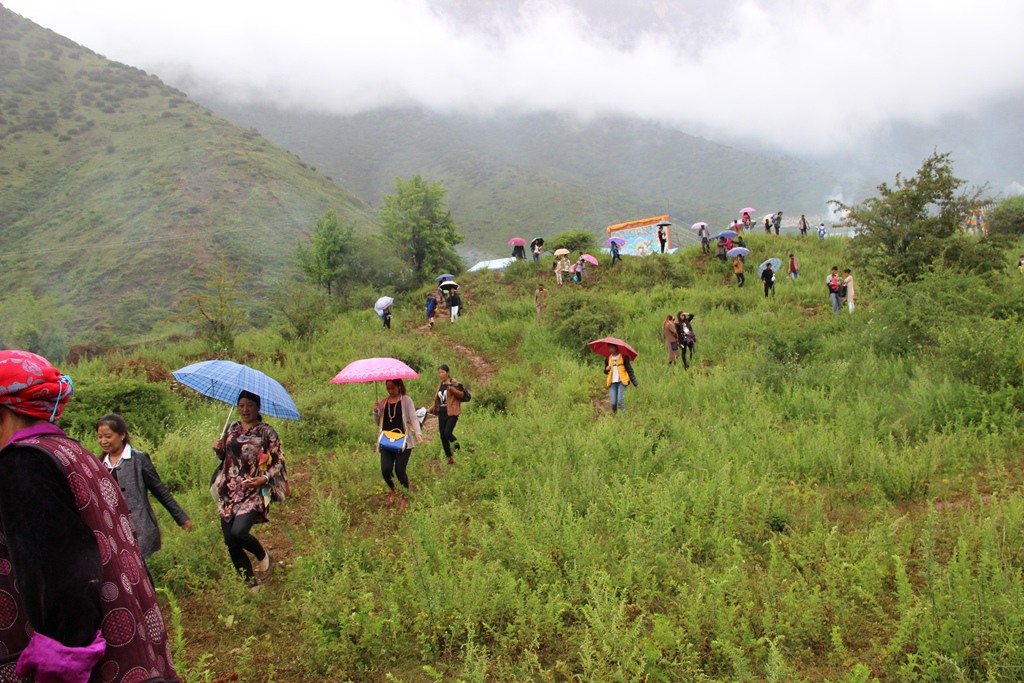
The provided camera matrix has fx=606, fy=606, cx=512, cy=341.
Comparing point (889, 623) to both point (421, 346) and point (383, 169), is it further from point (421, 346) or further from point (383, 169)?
point (383, 169)

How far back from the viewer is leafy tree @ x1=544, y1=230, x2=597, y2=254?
27.7m

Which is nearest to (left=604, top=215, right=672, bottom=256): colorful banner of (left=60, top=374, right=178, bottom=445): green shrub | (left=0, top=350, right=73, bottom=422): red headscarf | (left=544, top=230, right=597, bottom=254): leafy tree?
(left=544, top=230, right=597, bottom=254): leafy tree

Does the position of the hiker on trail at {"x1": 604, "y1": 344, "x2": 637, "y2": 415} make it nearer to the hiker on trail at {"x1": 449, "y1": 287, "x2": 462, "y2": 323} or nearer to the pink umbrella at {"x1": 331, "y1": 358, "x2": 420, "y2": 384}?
the pink umbrella at {"x1": 331, "y1": 358, "x2": 420, "y2": 384}

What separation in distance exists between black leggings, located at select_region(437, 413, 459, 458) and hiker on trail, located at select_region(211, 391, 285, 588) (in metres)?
2.95

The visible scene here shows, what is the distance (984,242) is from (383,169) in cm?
10886

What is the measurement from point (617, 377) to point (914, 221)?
9.69 metres

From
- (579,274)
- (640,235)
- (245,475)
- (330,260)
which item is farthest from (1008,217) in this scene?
(245,475)

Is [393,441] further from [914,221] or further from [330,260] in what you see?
[330,260]

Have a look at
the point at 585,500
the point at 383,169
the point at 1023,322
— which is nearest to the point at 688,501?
the point at 585,500

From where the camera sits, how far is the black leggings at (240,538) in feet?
15.4

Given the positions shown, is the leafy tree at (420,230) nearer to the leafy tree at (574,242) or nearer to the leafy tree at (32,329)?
the leafy tree at (574,242)

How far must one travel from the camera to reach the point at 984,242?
1378cm

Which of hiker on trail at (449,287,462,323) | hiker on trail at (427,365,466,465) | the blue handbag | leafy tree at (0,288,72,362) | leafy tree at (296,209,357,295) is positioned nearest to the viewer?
the blue handbag

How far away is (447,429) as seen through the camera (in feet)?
25.6
